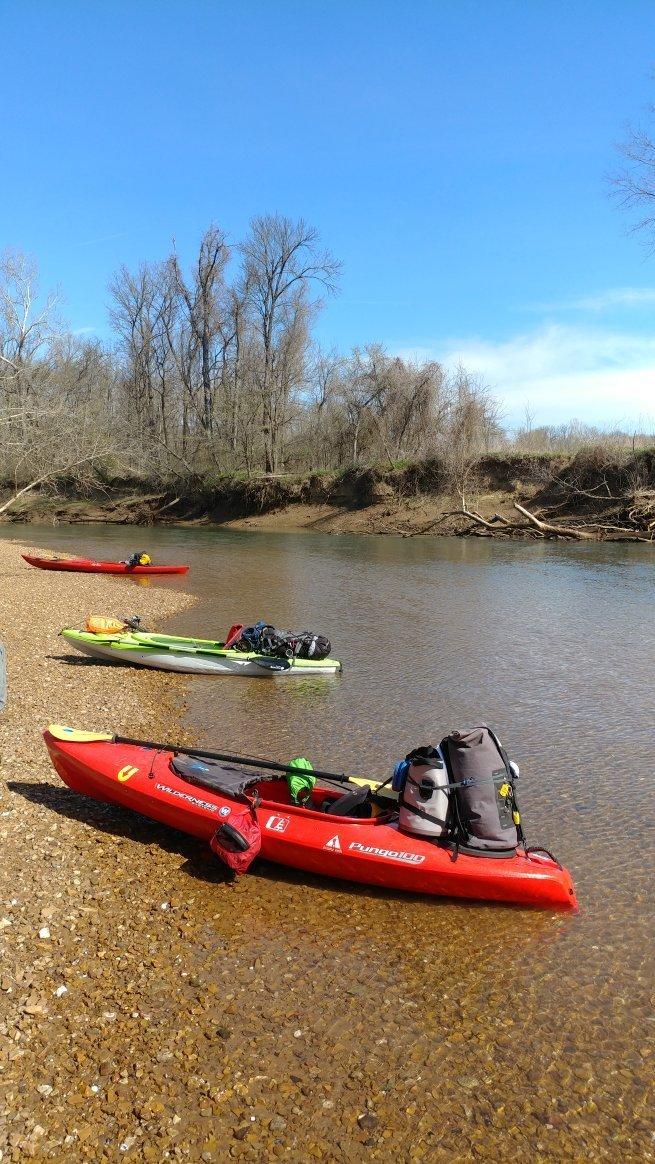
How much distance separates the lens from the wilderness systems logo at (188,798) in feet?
17.7

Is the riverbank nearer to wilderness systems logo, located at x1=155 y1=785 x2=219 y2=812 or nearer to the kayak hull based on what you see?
the kayak hull

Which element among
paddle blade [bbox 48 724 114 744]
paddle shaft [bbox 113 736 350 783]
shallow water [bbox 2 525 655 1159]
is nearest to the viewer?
shallow water [bbox 2 525 655 1159]

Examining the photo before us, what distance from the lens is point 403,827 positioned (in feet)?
16.7

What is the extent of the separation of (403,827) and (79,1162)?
2.71m

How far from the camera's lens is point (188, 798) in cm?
548

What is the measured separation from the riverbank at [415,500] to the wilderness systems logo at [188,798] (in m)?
25.8

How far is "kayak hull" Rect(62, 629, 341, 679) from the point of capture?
34.5 feet

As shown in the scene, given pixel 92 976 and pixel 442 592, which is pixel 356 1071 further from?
pixel 442 592

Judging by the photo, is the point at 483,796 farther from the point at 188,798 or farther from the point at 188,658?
the point at 188,658

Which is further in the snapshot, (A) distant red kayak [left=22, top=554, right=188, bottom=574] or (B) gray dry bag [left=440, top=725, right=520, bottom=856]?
(A) distant red kayak [left=22, top=554, right=188, bottom=574]

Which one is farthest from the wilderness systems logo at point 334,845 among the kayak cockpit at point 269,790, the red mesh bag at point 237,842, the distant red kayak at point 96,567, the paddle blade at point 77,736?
the distant red kayak at point 96,567

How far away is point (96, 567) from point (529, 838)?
15933mm

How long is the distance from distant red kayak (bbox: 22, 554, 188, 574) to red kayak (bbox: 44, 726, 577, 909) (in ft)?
44.8

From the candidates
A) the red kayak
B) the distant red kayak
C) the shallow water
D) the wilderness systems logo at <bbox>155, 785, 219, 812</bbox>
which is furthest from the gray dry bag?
the distant red kayak
